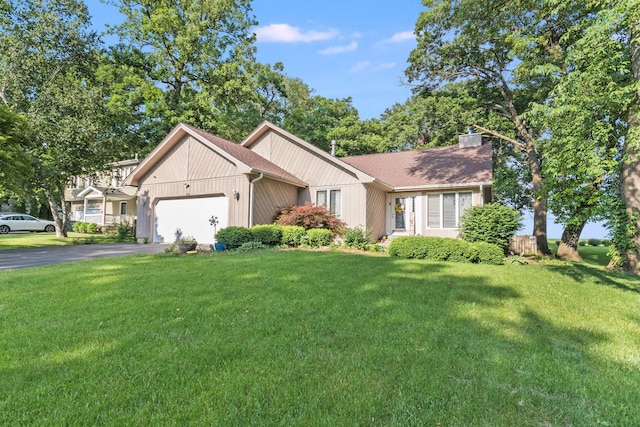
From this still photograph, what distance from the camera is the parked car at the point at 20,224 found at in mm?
23047

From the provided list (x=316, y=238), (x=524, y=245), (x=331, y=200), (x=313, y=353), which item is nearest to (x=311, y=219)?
(x=316, y=238)

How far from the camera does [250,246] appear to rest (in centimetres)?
1134

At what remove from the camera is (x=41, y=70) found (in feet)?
52.2

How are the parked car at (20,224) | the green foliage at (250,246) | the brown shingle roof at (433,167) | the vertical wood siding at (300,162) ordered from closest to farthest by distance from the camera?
the green foliage at (250,246) < the brown shingle roof at (433,167) < the vertical wood siding at (300,162) < the parked car at (20,224)

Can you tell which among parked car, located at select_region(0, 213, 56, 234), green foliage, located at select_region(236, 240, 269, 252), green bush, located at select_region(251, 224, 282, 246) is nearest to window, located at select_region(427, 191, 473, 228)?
green bush, located at select_region(251, 224, 282, 246)

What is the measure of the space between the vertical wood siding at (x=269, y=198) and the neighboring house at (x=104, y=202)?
17307 mm

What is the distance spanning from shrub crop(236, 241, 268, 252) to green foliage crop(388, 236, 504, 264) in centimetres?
484

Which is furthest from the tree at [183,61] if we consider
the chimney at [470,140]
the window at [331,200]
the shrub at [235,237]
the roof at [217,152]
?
the chimney at [470,140]

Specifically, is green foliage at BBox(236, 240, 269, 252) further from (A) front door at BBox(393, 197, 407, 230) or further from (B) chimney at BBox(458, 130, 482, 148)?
(B) chimney at BBox(458, 130, 482, 148)

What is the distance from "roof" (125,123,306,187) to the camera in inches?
511

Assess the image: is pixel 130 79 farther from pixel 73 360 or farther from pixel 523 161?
pixel 523 161

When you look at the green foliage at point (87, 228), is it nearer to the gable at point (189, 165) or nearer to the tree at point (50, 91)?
the tree at point (50, 91)

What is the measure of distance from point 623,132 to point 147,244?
17.1m

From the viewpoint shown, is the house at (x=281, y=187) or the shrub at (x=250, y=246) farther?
the house at (x=281, y=187)
